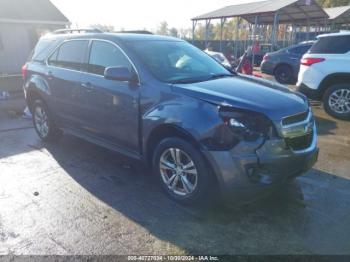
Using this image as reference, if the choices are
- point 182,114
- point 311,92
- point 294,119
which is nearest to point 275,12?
point 311,92

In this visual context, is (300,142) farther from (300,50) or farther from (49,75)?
(300,50)

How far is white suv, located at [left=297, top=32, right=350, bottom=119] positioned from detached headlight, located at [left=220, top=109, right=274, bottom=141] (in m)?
4.89

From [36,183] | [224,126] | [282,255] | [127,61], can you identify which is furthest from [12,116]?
[282,255]

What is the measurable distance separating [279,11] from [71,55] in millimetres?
16522

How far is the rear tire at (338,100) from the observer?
7223 mm

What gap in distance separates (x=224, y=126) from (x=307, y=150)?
1.02m

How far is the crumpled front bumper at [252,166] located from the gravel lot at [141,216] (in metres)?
0.42

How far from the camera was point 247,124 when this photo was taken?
315cm

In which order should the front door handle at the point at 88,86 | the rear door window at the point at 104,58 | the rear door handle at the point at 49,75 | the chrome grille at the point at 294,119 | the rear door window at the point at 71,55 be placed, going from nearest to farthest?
the chrome grille at the point at 294,119
the rear door window at the point at 104,58
the front door handle at the point at 88,86
the rear door window at the point at 71,55
the rear door handle at the point at 49,75

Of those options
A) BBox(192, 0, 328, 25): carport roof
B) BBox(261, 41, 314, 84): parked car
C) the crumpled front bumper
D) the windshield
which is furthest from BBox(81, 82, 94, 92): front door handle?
BBox(192, 0, 328, 25): carport roof

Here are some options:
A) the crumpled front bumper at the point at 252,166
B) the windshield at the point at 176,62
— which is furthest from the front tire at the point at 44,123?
the crumpled front bumper at the point at 252,166

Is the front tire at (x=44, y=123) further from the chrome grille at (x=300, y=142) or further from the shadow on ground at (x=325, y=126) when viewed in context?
the shadow on ground at (x=325, y=126)

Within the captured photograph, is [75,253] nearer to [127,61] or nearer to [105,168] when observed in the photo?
[105,168]

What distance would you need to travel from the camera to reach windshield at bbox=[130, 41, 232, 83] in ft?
12.9
